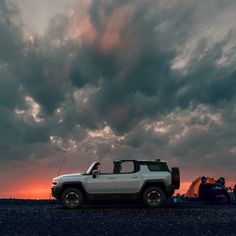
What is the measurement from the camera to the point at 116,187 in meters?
23.7

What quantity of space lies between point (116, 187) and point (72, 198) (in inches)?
85.9

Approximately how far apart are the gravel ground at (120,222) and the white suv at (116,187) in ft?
4.76

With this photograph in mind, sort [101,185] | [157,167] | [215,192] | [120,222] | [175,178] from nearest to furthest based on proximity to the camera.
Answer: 1. [120,222]
2. [101,185]
3. [175,178]
4. [157,167]
5. [215,192]

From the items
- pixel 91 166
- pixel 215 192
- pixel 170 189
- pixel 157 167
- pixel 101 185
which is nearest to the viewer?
pixel 170 189

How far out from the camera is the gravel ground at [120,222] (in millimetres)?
15267

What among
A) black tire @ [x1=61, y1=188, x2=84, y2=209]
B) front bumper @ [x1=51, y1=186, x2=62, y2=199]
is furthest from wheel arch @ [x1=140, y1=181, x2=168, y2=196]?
front bumper @ [x1=51, y1=186, x2=62, y2=199]

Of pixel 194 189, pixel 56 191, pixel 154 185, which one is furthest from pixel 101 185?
pixel 194 189

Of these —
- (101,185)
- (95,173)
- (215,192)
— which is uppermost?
(215,192)

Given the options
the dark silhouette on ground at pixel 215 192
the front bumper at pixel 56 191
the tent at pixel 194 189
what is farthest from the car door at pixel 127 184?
the tent at pixel 194 189

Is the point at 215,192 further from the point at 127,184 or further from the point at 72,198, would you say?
the point at 72,198

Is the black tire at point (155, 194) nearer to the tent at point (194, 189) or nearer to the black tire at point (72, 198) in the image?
the black tire at point (72, 198)

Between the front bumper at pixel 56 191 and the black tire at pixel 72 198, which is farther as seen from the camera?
the front bumper at pixel 56 191

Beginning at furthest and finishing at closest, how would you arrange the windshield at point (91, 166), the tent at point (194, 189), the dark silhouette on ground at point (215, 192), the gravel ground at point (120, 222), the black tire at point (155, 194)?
1. the tent at point (194, 189)
2. the dark silhouette on ground at point (215, 192)
3. the windshield at point (91, 166)
4. the black tire at point (155, 194)
5. the gravel ground at point (120, 222)

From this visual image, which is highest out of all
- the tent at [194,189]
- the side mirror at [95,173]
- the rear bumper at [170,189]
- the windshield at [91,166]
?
the tent at [194,189]
